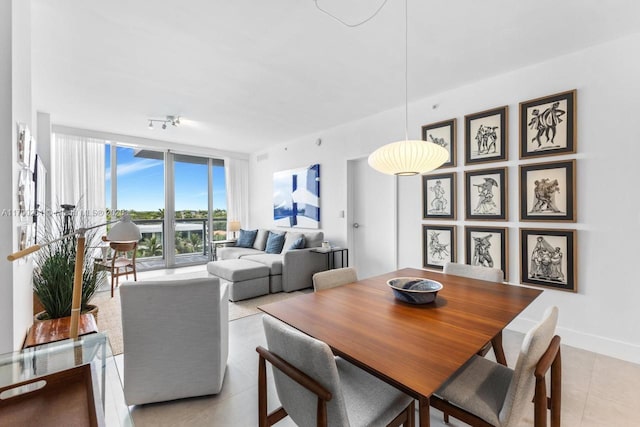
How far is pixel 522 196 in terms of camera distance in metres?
2.83

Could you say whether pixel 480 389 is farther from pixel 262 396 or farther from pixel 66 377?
pixel 66 377

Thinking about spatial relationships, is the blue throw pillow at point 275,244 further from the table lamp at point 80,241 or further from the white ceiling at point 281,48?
the table lamp at point 80,241

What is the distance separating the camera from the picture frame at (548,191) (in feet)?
8.42

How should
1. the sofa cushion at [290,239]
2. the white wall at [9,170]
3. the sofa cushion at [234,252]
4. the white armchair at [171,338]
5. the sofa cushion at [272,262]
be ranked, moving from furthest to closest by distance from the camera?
1. the sofa cushion at [234,252]
2. the sofa cushion at [290,239]
3. the sofa cushion at [272,262]
4. the white armchair at [171,338]
5. the white wall at [9,170]

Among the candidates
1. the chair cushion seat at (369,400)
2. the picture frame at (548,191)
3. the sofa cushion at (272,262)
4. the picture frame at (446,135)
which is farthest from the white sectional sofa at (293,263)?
the chair cushion seat at (369,400)

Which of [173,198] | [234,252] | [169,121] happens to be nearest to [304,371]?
[234,252]

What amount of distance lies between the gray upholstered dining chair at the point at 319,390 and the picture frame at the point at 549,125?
2706 mm

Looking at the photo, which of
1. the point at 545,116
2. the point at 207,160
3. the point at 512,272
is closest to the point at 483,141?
the point at 545,116

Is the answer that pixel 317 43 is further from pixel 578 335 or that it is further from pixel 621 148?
pixel 578 335

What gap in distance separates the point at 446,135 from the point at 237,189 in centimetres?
480

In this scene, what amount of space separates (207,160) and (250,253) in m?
2.78

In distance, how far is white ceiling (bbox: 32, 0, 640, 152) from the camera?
2.01 m

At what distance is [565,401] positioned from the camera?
1835 millimetres

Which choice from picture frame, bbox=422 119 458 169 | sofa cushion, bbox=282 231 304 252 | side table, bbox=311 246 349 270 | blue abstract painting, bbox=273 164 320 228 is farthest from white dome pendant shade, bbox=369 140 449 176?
blue abstract painting, bbox=273 164 320 228
